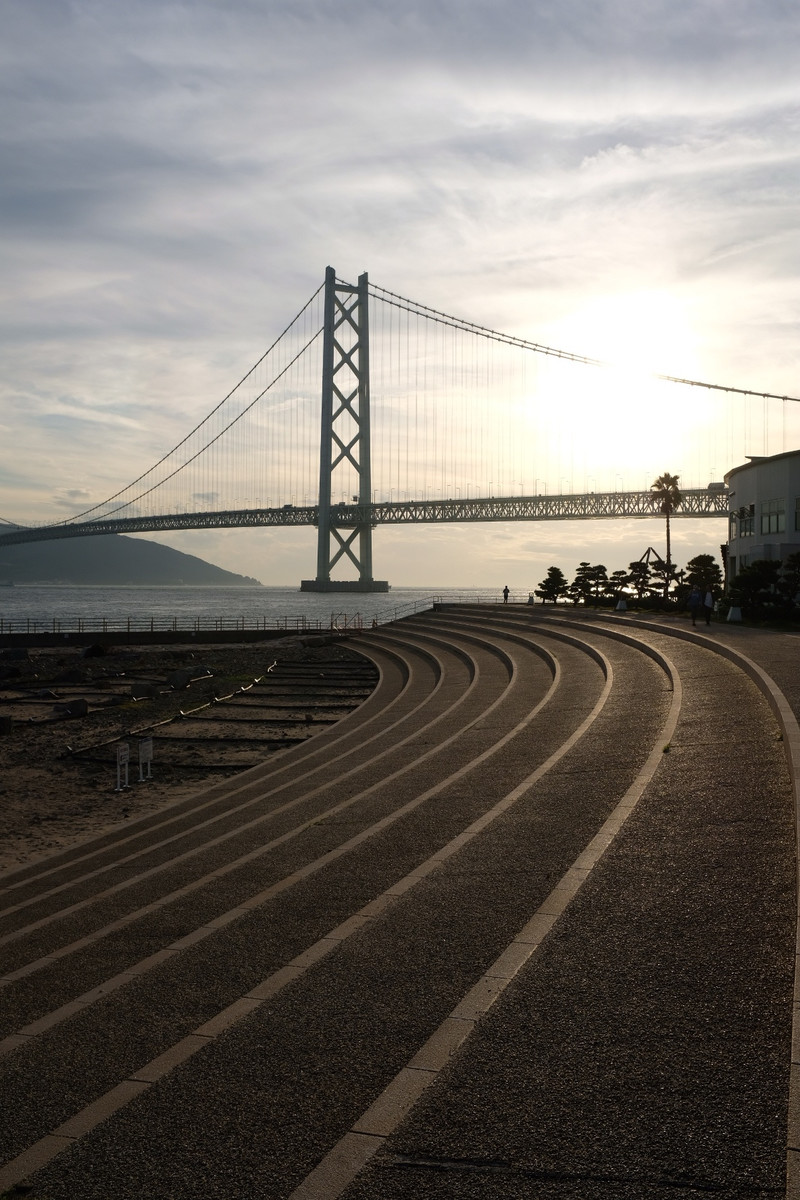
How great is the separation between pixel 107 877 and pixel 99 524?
105899 mm

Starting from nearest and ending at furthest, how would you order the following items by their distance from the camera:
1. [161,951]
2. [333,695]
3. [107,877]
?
[161,951] < [107,877] < [333,695]

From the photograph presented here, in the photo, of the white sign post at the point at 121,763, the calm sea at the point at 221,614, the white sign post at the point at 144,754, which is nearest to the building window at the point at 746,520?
the calm sea at the point at 221,614

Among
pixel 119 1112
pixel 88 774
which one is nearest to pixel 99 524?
pixel 88 774

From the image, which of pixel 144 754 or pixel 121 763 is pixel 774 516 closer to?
pixel 144 754

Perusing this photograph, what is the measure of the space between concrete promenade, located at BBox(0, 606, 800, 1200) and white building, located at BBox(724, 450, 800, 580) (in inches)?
1116

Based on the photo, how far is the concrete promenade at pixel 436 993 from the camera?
13.0 ft

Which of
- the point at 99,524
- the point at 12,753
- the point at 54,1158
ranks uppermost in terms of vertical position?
the point at 99,524

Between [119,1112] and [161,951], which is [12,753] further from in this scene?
[119,1112]

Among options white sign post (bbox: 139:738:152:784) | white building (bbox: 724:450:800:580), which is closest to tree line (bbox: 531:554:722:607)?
white building (bbox: 724:450:800:580)

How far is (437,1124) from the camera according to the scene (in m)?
4.17

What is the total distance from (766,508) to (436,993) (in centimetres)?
3881

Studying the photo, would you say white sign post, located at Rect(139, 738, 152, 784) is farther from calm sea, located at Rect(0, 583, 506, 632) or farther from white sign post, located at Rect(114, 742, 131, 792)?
calm sea, located at Rect(0, 583, 506, 632)

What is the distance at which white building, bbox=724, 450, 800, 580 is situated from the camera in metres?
38.5

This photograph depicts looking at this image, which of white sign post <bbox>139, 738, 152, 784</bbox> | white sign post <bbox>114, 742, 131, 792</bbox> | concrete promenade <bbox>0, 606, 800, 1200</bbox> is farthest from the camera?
white sign post <bbox>139, 738, 152, 784</bbox>
